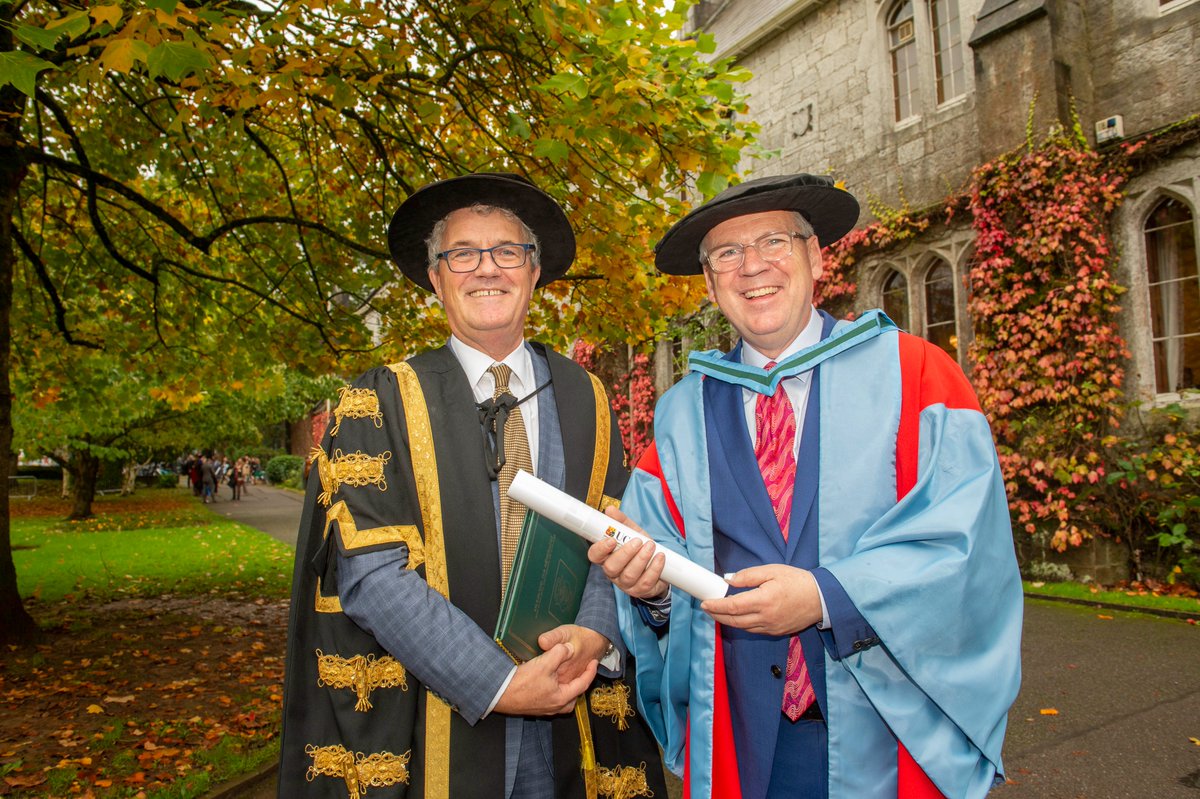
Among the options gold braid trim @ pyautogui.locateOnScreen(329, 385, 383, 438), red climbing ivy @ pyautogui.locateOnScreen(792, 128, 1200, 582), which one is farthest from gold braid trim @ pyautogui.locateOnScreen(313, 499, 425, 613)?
red climbing ivy @ pyautogui.locateOnScreen(792, 128, 1200, 582)

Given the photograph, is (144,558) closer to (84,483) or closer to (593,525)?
(84,483)

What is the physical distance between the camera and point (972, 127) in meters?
9.70

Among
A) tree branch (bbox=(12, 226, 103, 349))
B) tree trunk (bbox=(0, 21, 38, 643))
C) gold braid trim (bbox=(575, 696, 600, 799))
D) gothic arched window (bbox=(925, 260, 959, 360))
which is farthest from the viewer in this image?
gothic arched window (bbox=(925, 260, 959, 360))

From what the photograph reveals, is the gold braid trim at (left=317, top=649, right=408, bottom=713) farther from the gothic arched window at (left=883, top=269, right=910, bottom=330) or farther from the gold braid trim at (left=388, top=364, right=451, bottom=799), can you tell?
the gothic arched window at (left=883, top=269, right=910, bottom=330)

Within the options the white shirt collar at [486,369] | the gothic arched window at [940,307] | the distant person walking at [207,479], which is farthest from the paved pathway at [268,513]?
the white shirt collar at [486,369]

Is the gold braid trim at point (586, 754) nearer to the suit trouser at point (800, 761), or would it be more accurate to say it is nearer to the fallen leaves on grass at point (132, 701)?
the suit trouser at point (800, 761)

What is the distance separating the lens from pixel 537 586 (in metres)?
1.79

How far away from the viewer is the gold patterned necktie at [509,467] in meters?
1.96

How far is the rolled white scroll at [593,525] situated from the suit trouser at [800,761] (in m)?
0.48

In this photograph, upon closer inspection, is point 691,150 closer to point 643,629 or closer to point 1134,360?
point 643,629

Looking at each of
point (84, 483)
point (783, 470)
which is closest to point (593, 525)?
point (783, 470)

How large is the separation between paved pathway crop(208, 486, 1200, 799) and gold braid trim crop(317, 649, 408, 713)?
9.03 feet

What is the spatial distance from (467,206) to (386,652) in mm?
1233

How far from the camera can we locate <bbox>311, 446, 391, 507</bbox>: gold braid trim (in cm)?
186
